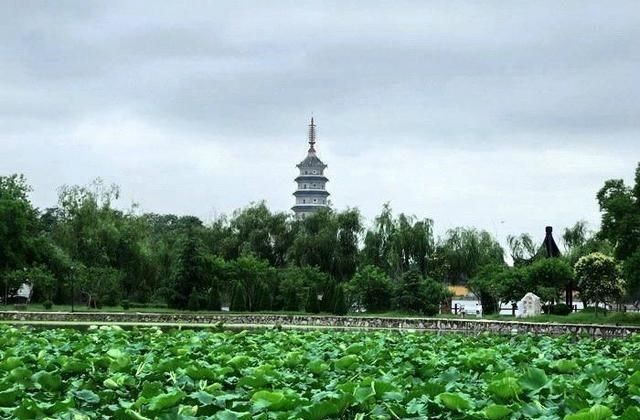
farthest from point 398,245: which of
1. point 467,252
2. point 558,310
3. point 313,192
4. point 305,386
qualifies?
point 313,192

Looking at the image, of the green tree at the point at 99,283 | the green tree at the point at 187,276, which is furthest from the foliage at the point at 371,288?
the green tree at the point at 99,283

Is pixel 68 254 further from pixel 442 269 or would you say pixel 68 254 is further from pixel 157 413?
pixel 157 413

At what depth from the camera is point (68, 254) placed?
151 ft

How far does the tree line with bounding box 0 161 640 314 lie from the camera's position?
43031 mm

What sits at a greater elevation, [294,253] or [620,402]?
[294,253]

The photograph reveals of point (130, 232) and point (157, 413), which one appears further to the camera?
point (130, 232)

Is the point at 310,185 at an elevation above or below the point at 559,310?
above

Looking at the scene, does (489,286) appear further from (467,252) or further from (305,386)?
(305,386)

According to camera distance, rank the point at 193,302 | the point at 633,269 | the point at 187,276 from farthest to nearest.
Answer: the point at 187,276, the point at 193,302, the point at 633,269

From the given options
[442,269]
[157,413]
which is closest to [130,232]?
[442,269]

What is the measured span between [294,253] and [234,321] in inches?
472

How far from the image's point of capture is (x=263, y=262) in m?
47.5

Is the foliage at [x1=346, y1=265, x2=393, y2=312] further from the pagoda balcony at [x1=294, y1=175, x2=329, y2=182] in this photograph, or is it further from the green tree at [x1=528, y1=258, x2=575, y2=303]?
the pagoda balcony at [x1=294, y1=175, x2=329, y2=182]

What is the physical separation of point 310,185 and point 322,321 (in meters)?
61.9
